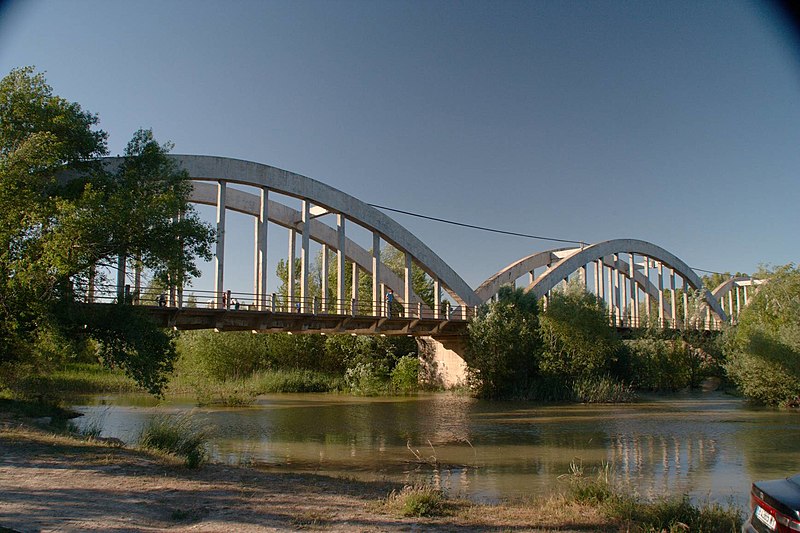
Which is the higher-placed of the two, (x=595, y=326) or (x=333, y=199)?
(x=333, y=199)

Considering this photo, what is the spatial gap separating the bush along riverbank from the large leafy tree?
15.3ft

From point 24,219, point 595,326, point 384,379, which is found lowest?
point 384,379

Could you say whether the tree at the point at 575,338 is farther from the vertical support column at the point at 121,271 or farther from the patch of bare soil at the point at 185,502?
the patch of bare soil at the point at 185,502

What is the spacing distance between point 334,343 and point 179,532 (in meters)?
35.3

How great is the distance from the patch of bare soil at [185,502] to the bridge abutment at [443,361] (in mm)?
26052

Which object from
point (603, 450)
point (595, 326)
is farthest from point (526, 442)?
point (595, 326)

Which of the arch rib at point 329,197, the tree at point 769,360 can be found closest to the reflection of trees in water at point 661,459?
the tree at point 769,360

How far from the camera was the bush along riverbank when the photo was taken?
22.8 feet

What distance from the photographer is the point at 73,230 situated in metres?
13.7

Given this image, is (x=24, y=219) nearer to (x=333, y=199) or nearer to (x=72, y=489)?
(x=72, y=489)

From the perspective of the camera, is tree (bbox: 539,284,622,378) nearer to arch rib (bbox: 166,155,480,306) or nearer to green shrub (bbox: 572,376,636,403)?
green shrub (bbox: 572,376,636,403)

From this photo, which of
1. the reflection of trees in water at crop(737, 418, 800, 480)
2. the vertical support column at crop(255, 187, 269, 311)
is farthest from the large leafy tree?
the reflection of trees in water at crop(737, 418, 800, 480)

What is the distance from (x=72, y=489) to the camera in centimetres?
787

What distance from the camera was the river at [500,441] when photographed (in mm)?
11805
